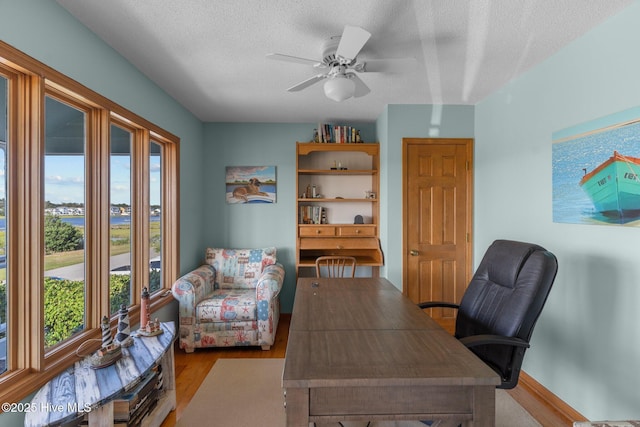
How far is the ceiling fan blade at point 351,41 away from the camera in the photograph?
A: 1581 millimetres

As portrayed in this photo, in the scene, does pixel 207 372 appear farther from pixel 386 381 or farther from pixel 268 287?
pixel 386 381

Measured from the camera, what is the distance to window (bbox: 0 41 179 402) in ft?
5.04

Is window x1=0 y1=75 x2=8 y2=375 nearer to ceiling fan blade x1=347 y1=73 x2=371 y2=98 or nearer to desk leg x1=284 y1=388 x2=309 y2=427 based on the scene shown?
desk leg x1=284 y1=388 x2=309 y2=427

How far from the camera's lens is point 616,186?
1.77 meters

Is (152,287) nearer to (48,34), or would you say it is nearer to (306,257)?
(306,257)

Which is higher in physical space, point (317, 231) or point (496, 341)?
point (317, 231)

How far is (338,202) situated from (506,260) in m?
2.49

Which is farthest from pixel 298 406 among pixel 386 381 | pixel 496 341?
pixel 496 341

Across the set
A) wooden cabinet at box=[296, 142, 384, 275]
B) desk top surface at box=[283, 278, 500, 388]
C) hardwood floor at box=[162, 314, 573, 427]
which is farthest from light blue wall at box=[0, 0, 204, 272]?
desk top surface at box=[283, 278, 500, 388]

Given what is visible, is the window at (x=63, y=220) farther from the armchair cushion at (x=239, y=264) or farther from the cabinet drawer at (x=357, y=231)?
the cabinet drawer at (x=357, y=231)

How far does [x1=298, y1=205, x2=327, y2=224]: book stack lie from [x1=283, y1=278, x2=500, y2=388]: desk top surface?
2053 millimetres

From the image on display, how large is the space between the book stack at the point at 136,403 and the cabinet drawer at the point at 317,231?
2.15m

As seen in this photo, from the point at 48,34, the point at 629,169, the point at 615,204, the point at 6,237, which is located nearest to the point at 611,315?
the point at 615,204

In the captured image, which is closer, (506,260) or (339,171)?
(506,260)
